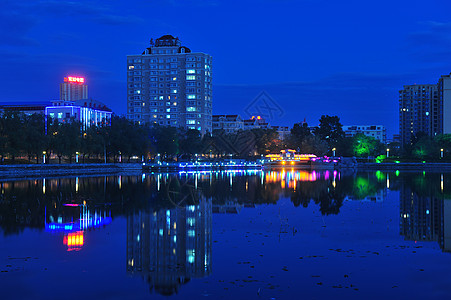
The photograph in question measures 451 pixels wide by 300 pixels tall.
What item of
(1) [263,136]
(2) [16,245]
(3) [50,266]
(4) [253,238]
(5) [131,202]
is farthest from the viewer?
(1) [263,136]

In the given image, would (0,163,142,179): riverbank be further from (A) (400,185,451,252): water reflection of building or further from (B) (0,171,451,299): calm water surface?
(A) (400,185,451,252): water reflection of building

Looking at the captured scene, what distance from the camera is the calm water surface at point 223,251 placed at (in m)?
17.5

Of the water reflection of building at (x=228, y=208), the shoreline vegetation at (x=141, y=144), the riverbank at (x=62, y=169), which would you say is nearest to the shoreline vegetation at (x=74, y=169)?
the riverbank at (x=62, y=169)

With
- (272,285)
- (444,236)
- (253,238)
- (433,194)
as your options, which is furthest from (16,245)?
(433,194)

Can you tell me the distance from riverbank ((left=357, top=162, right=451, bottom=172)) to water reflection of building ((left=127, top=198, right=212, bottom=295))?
376 feet

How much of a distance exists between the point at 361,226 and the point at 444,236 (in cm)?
505

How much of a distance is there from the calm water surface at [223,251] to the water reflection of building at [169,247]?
0.16 ft

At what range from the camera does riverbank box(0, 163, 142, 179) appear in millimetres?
87537

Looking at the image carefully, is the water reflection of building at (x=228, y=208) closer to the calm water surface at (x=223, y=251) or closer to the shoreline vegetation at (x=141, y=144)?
the calm water surface at (x=223, y=251)

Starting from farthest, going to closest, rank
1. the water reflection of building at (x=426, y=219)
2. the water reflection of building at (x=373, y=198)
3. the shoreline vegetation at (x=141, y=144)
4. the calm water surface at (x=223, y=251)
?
the shoreline vegetation at (x=141, y=144)
the water reflection of building at (x=373, y=198)
the water reflection of building at (x=426, y=219)
the calm water surface at (x=223, y=251)

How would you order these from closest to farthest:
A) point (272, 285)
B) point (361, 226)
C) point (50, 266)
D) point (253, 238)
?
point (272, 285), point (50, 266), point (253, 238), point (361, 226)

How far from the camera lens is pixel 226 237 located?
26.7 metres

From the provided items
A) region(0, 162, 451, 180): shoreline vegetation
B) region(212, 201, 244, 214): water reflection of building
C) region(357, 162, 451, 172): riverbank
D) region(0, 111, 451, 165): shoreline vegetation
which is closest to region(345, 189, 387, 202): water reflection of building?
region(212, 201, 244, 214): water reflection of building

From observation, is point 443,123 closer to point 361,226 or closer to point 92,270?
point 361,226
